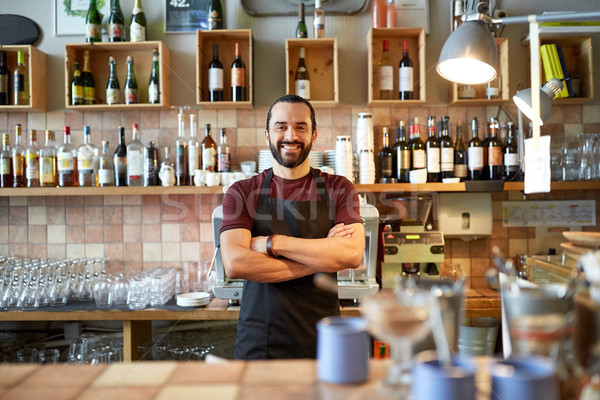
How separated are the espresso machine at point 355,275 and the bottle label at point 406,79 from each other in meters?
0.92

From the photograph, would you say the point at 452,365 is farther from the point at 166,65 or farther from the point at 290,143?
the point at 166,65

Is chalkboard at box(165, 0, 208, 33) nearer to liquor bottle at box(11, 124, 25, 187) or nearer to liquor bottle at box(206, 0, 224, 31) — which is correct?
liquor bottle at box(206, 0, 224, 31)

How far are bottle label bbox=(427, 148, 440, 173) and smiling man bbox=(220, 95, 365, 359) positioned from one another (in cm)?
107

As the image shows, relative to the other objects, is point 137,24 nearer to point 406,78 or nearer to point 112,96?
point 112,96

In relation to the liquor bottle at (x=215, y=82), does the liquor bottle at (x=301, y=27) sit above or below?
above

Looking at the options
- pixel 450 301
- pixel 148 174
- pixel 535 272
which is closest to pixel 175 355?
pixel 148 174

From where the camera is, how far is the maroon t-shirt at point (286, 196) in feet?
7.04

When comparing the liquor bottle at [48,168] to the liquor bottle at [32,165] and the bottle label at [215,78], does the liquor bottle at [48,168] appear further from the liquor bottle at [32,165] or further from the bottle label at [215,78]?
the bottle label at [215,78]

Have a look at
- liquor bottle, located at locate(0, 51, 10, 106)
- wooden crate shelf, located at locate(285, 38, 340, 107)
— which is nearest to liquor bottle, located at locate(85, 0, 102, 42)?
liquor bottle, located at locate(0, 51, 10, 106)

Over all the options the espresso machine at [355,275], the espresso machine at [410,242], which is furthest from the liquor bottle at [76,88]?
the espresso machine at [410,242]

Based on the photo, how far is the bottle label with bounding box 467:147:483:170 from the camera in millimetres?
3178

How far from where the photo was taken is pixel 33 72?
331cm

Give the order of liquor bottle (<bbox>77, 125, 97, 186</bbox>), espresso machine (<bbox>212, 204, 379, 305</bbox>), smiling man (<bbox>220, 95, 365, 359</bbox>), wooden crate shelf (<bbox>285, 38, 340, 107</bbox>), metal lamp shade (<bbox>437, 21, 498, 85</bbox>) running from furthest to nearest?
wooden crate shelf (<bbox>285, 38, 340, 107</bbox>) < liquor bottle (<bbox>77, 125, 97, 186</bbox>) < espresso machine (<bbox>212, 204, 379, 305</bbox>) < smiling man (<bbox>220, 95, 365, 359</bbox>) < metal lamp shade (<bbox>437, 21, 498, 85</bbox>)

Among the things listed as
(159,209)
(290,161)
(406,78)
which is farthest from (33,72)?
(406,78)
